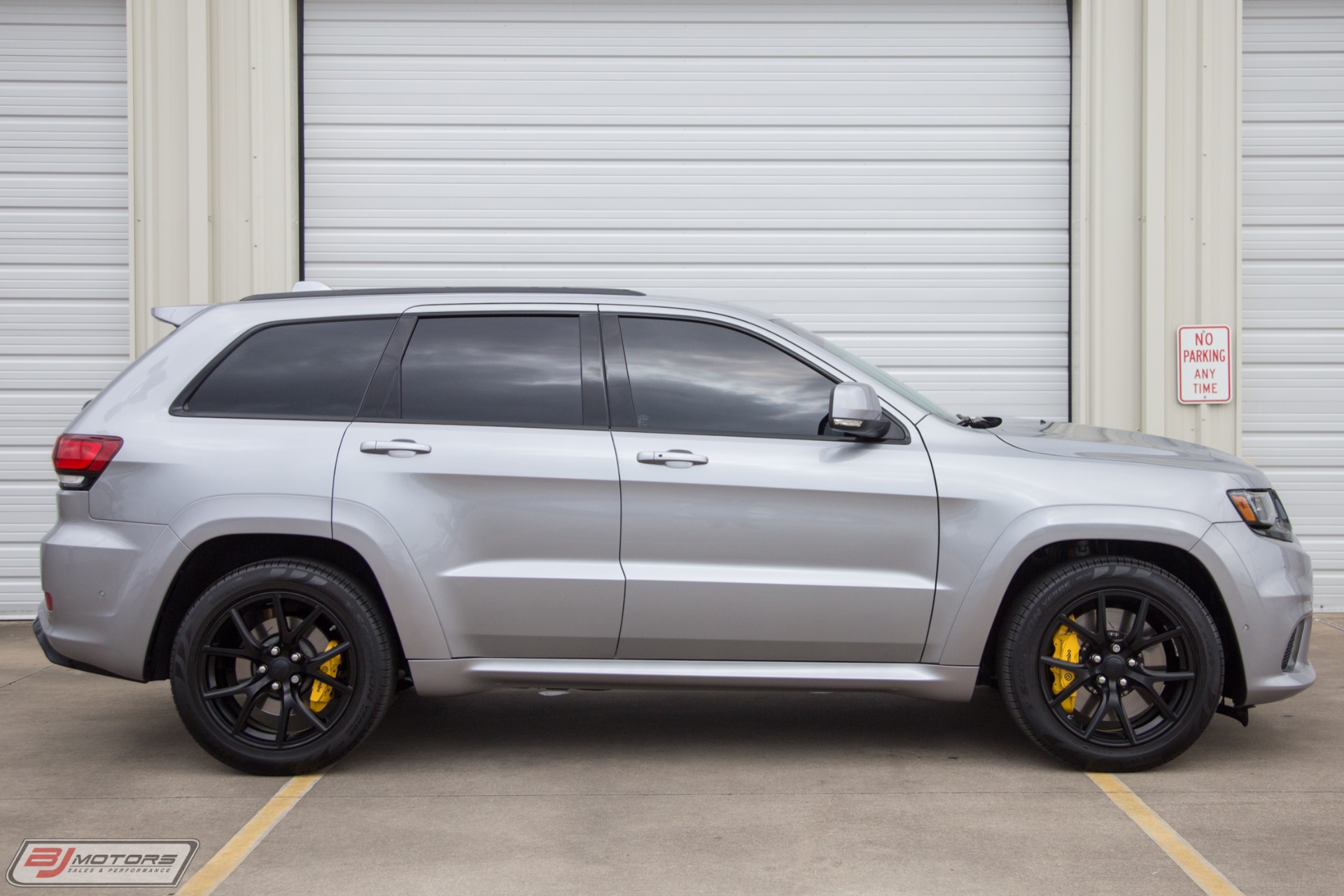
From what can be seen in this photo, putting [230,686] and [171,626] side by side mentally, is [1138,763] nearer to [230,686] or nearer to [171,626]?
[230,686]

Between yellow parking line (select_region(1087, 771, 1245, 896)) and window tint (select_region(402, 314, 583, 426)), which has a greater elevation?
window tint (select_region(402, 314, 583, 426))

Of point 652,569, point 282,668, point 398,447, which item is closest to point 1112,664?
point 652,569

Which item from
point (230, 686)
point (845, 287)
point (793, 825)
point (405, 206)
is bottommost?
point (793, 825)

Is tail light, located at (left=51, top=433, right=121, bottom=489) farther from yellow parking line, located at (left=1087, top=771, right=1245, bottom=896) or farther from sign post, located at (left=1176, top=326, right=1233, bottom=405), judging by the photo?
sign post, located at (left=1176, top=326, right=1233, bottom=405)

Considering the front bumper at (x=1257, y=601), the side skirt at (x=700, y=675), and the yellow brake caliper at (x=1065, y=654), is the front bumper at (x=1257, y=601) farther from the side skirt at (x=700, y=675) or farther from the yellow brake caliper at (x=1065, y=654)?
the side skirt at (x=700, y=675)

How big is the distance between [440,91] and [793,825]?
19.4 ft

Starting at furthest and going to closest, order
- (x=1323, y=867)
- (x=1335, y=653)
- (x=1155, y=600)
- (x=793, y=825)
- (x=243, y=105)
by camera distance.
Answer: (x=243, y=105) < (x=1335, y=653) < (x=1155, y=600) < (x=793, y=825) < (x=1323, y=867)

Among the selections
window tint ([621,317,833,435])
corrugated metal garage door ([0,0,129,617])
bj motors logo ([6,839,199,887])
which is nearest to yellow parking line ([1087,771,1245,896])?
window tint ([621,317,833,435])

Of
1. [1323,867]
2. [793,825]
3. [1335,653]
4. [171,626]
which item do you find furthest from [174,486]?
[1335,653]

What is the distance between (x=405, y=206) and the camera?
8219 mm

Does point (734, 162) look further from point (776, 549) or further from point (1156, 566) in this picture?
point (1156, 566)

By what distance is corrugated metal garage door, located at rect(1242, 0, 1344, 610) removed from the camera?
819 centimetres

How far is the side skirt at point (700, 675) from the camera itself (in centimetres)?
448

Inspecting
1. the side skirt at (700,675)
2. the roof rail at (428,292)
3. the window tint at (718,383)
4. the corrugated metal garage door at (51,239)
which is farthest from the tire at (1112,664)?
the corrugated metal garage door at (51,239)
